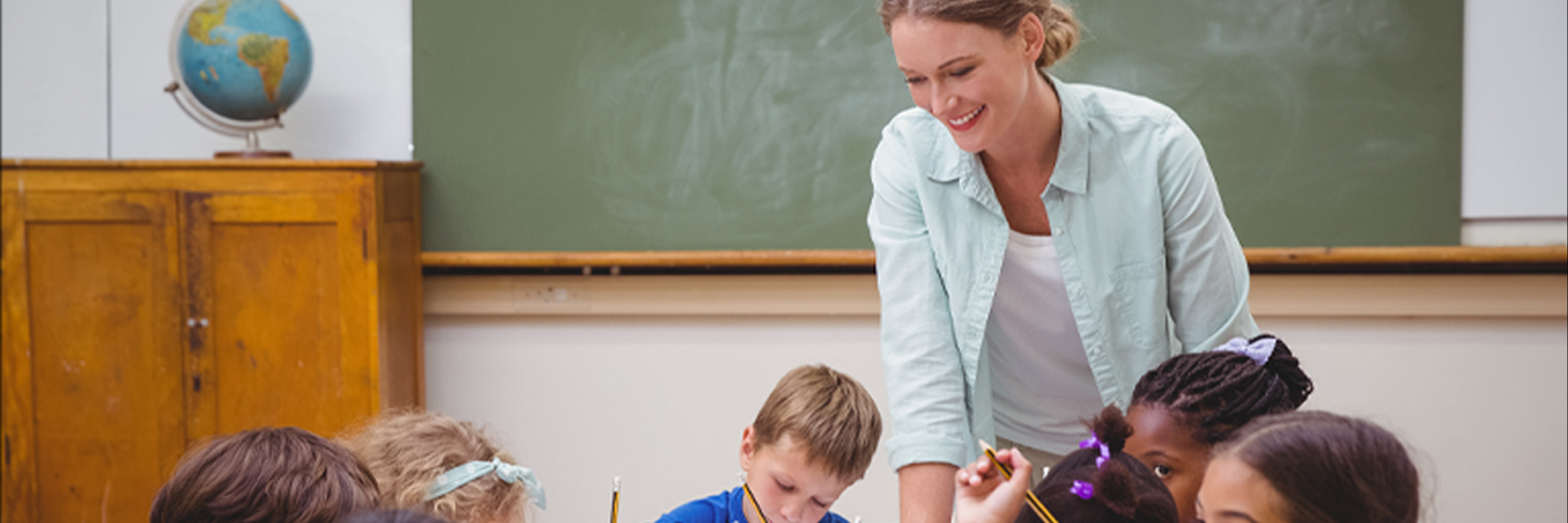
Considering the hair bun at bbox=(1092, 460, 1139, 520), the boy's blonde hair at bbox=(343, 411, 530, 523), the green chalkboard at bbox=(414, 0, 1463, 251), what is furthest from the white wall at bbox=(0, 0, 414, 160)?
the hair bun at bbox=(1092, 460, 1139, 520)

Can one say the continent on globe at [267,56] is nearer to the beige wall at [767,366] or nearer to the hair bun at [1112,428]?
the beige wall at [767,366]

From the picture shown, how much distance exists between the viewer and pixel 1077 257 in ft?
4.38

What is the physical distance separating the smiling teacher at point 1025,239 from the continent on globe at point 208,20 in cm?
177

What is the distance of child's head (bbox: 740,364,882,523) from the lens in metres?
1.54

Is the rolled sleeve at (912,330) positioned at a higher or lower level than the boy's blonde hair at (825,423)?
higher

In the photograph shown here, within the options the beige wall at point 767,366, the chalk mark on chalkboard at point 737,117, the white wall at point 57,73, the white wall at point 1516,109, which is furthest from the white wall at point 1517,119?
the white wall at point 57,73

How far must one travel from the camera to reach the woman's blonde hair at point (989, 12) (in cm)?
116

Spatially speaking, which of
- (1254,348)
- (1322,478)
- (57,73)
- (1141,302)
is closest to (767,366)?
(1141,302)

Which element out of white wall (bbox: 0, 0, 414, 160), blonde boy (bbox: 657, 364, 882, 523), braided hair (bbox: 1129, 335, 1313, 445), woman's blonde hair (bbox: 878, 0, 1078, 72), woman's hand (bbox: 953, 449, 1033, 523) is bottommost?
blonde boy (bbox: 657, 364, 882, 523)

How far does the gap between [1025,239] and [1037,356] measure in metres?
0.18

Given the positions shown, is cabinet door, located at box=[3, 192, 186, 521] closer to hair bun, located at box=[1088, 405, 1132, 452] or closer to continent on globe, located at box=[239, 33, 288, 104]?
continent on globe, located at box=[239, 33, 288, 104]

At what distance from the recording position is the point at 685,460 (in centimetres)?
278

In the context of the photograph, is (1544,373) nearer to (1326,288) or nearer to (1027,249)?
(1326,288)

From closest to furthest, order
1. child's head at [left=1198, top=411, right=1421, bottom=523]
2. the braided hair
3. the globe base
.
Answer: child's head at [left=1198, top=411, right=1421, bottom=523] < the braided hair < the globe base
